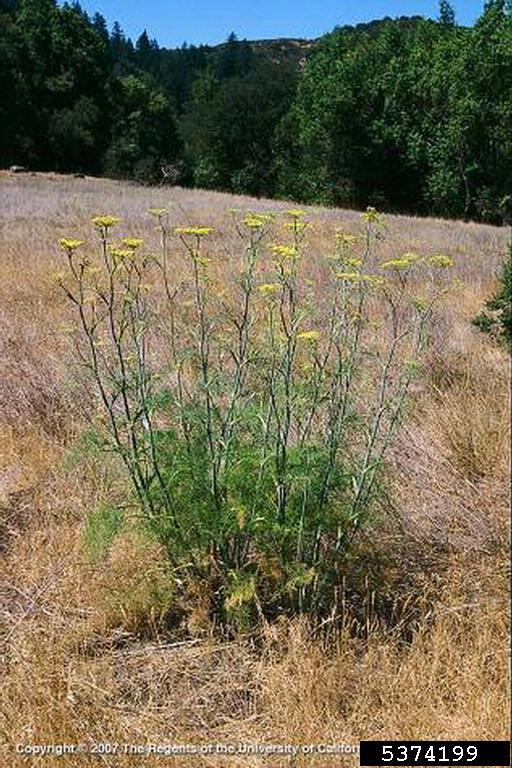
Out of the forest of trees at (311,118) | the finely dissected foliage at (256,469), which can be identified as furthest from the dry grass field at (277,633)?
the forest of trees at (311,118)

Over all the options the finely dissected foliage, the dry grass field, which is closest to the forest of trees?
the dry grass field

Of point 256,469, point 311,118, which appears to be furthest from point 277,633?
point 311,118

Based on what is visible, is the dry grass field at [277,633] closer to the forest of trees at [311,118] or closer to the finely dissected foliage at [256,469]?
the finely dissected foliage at [256,469]

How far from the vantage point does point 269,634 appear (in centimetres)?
245

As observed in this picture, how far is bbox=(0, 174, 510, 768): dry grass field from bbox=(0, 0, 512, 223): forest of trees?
27.1 metres

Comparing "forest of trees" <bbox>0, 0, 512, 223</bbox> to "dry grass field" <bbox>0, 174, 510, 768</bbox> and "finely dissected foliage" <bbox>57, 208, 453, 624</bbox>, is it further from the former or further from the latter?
"finely dissected foliage" <bbox>57, 208, 453, 624</bbox>

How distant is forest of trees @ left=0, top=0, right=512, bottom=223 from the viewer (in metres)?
31.4

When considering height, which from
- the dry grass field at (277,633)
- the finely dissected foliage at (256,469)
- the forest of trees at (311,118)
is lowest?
the dry grass field at (277,633)

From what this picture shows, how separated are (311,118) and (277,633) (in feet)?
122

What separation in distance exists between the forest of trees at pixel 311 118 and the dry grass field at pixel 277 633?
27074mm

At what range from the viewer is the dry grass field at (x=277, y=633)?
6.91 feet

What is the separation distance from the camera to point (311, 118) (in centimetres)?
3675

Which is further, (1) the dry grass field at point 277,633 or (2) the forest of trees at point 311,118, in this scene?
(2) the forest of trees at point 311,118

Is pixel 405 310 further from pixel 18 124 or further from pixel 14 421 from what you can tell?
pixel 18 124
